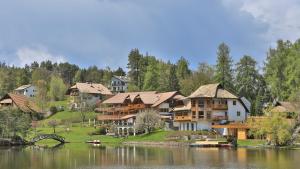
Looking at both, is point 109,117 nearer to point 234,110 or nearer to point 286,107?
point 234,110

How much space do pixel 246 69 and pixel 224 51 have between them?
8087 mm

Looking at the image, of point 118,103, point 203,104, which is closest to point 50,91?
point 118,103

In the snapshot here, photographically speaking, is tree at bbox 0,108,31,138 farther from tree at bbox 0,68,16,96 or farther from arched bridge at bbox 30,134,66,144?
tree at bbox 0,68,16,96

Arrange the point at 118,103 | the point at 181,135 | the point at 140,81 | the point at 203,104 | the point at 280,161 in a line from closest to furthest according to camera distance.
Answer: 1. the point at 280,161
2. the point at 181,135
3. the point at 203,104
4. the point at 118,103
5. the point at 140,81

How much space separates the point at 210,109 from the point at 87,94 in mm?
50536

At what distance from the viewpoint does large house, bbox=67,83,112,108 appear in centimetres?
13825

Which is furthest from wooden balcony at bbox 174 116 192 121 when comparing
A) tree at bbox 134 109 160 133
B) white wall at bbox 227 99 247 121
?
white wall at bbox 227 99 247 121

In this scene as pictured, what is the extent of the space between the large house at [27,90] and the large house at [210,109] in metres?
82.1

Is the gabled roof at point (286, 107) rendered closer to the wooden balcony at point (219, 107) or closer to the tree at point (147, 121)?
the wooden balcony at point (219, 107)

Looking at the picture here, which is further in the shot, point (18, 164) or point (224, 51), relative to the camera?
point (224, 51)

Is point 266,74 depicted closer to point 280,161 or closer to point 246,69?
point 246,69

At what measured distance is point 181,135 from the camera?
306 feet

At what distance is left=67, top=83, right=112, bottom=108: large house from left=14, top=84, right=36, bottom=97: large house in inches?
1078

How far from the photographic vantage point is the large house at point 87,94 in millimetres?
138250
